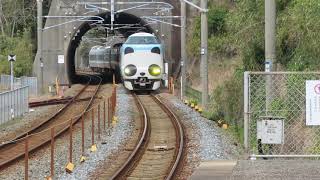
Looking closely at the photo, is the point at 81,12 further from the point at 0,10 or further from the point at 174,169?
the point at 174,169

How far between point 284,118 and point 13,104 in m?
20.8

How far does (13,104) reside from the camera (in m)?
30.6

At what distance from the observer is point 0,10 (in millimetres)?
83438

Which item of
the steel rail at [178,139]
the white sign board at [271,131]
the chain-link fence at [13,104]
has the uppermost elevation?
the white sign board at [271,131]

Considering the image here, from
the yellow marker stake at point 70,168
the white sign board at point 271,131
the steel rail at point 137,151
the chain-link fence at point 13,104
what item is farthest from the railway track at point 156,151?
the chain-link fence at point 13,104

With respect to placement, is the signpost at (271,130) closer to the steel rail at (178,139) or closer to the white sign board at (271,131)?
the white sign board at (271,131)

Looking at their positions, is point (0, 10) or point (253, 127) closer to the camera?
point (253, 127)

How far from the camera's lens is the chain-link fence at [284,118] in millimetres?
11195

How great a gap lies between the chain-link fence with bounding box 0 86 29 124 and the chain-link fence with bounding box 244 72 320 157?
1300 centimetres

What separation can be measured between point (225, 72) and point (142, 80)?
5482mm

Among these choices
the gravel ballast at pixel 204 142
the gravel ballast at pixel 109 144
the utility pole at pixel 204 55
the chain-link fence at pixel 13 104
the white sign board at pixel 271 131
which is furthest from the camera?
the utility pole at pixel 204 55

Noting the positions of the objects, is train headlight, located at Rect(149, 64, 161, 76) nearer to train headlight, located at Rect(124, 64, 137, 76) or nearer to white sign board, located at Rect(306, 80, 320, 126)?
train headlight, located at Rect(124, 64, 137, 76)

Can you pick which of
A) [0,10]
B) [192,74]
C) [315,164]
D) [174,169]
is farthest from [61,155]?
[0,10]

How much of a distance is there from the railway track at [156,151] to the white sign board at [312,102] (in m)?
4.07
